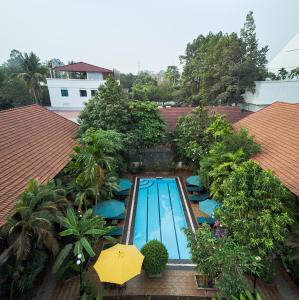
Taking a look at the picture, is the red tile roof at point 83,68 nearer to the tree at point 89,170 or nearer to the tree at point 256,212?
the tree at point 89,170

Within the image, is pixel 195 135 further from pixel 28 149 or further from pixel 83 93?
pixel 83 93

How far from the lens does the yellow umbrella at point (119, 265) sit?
944 cm

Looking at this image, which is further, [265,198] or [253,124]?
[253,124]

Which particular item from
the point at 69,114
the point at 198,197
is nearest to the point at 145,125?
the point at 198,197

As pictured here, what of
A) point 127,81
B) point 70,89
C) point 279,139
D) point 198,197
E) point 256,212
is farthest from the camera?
point 127,81

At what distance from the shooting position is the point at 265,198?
9.06m

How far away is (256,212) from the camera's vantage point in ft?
29.7

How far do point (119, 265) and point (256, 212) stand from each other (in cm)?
602

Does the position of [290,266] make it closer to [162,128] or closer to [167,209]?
[167,209]

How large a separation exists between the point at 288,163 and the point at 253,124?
28.8 feet

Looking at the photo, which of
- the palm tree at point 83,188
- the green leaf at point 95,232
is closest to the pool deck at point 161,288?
the green leaf at point 95,232

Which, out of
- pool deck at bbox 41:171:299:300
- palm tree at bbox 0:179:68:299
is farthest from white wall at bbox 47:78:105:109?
pool deck at bbox 41:171:299:300

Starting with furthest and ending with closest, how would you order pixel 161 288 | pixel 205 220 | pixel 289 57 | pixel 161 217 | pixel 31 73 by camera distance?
1. pixel 31 73
2. pixel 289 57
3. pixel 161 217
4. pixel 205 220
5. pixel 161 288

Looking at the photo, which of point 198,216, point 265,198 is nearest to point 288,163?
point 265,198
